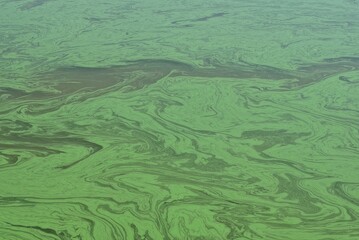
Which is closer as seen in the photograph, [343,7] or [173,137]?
[173,137]

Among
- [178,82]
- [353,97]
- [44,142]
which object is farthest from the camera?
[178,82]

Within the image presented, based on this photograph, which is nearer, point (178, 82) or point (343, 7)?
point (178, 82)

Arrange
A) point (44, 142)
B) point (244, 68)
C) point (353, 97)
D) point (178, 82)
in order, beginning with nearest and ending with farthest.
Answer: point (44, 142)
point (353, 97)
point (178, 82)
point (244, 68)

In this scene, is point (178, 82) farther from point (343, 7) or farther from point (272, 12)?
point (343, 7)

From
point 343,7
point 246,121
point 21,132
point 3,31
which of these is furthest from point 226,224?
point 343,7

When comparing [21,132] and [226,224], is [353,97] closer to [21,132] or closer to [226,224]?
[226,224]

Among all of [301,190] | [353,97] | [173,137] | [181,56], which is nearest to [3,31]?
[181,56]
